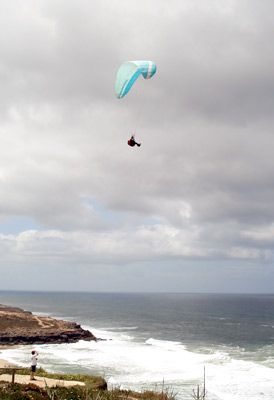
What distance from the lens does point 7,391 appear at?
15188 millimetres

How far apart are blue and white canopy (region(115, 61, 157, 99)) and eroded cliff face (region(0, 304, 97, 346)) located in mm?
42916

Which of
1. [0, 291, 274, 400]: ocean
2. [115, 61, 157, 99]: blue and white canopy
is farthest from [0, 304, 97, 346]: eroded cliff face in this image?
[115, 61, 157, 99]: blue and white canopy

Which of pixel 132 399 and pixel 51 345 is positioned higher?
pixel 132 399

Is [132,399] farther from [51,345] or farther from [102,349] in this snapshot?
[51,345]

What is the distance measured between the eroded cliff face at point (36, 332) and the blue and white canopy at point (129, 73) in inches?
1690

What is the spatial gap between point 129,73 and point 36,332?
46251 millimetres

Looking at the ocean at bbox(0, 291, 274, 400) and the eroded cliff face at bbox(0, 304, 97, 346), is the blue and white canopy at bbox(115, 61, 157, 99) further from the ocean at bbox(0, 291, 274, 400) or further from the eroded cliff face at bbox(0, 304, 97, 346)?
the eroded cliff face at bbox(0, 304, 97, 346)

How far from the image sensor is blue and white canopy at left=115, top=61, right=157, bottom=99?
23.1m

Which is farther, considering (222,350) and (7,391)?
(222,350)

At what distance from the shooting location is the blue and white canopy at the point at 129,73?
23.1m

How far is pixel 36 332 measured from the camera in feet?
175

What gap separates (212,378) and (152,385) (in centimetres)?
667

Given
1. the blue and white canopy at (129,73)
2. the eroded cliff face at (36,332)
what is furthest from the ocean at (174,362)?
the blue and white canopy at (129,73)

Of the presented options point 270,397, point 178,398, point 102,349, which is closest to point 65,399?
point 178,398
